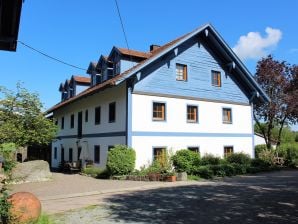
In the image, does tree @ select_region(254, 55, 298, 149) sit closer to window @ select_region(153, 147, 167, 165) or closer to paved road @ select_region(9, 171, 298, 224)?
window @ select_region(153, 147, 167, 165)

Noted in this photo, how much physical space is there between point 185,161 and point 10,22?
18.0m

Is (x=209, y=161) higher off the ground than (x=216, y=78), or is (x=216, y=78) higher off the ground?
(x=216, y=78)

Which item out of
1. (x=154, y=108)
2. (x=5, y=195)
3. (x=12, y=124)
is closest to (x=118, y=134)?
(x=154, y=108)

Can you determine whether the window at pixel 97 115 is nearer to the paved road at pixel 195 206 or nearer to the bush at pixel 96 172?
the bush at pixel 96 172

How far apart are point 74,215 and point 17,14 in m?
7.12

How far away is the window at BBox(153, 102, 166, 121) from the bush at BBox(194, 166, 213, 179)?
4.55m

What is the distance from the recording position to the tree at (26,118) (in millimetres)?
26438

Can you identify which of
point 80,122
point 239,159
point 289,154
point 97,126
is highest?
point 80,122

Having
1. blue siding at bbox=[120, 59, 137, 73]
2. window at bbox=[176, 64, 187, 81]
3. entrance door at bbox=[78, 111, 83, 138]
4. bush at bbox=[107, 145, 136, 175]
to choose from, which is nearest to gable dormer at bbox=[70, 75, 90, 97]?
entrance door at bbox=[78, 111, 83, 138]

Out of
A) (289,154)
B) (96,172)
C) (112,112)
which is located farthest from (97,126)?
(289,154)

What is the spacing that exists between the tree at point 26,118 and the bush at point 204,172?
1152 cm

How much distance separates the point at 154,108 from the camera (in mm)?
24766

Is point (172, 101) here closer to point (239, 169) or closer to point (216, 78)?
point (216, 78)

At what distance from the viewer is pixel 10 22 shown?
580 cm
